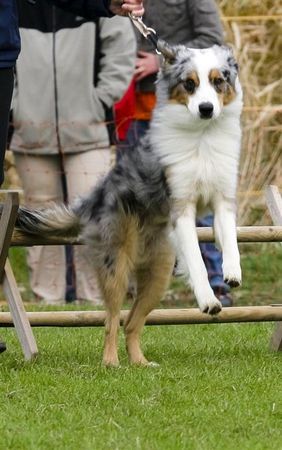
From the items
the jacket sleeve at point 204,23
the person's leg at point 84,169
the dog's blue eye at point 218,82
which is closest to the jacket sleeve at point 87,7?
the dog's blue eye at point 218,82

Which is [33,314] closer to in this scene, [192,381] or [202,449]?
[192,381]

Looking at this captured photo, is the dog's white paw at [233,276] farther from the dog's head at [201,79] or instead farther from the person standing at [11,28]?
the person standing at [11,28]

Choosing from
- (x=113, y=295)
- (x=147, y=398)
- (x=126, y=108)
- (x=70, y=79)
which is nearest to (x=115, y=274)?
(x=113, y=295)

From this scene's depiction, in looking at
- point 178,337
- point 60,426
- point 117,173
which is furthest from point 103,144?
point 60,426

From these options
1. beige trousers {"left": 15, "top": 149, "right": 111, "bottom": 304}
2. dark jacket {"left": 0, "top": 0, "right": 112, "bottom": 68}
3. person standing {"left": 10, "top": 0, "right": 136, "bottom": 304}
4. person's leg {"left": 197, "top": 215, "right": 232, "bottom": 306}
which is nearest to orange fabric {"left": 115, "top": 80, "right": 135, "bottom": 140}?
person standing {"left": 10, "top": 0, "right": 136, "bottom": 304}

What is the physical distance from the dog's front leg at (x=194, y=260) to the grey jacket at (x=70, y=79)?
3511mm

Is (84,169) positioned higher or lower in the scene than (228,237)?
lower

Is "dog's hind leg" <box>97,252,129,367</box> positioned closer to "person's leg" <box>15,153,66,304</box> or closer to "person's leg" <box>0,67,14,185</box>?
"person's leg" <box>0,67,14,185</box>

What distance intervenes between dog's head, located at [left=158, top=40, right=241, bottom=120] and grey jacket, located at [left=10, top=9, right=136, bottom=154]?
327 cm

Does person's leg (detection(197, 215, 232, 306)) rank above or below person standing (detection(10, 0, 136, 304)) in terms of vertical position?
below

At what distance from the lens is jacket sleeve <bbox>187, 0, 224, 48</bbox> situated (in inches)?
421

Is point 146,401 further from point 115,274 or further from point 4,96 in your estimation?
point 4,96

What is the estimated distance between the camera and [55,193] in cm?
1126

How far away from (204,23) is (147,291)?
337 centimetres
